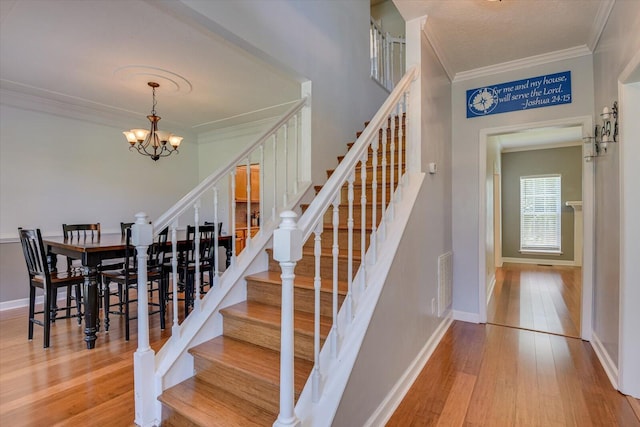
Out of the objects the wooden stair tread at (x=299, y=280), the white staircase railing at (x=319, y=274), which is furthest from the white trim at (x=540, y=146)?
the wooden stair tread at (x=299, y=280)

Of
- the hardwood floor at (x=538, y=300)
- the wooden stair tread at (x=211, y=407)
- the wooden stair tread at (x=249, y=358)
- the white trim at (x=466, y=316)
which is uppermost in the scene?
the wooden stair tread at (x=249, y=358)

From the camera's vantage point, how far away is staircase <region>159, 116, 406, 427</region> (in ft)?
5.23

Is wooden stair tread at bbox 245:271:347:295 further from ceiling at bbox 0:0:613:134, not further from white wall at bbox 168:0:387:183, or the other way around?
ceiling at bbox 0:0:613:134

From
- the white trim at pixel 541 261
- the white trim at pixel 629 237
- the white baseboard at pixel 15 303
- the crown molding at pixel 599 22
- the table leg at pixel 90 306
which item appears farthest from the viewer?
the white trim at pixel 541 261

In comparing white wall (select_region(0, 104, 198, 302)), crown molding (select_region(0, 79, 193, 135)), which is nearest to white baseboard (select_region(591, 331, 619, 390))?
white wall (select_region(0, 104, 198, 302))

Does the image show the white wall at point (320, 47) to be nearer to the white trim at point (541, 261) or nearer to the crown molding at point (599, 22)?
the crown molding at point (599, 22)

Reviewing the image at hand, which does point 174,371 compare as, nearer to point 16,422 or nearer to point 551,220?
point 16,422

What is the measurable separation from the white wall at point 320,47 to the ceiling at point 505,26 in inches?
38.4

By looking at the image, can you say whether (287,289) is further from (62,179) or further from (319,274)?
(62,179)

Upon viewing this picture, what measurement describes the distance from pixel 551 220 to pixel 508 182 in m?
1.25

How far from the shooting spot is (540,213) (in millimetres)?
7449

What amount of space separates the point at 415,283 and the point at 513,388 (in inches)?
36.0

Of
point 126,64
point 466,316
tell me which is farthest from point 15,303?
point 466,316

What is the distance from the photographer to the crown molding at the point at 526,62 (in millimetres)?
2956
